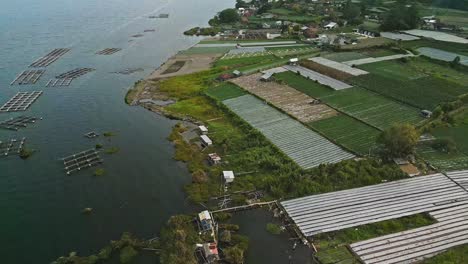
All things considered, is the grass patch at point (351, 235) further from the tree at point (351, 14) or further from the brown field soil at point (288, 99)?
the tree at point (351, 14)

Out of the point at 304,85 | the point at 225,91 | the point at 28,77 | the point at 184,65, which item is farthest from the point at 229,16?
the point at 28,77

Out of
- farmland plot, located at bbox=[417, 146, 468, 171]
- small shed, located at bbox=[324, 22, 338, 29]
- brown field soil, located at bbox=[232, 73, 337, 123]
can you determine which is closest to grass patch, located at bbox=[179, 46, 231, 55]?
brown field soil, located at bbox=[232, 73, 337, 123]

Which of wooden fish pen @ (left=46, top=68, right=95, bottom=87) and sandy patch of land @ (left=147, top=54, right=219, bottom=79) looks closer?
wooden fish pen @ (left=46, top=68, right=95, bottom=87)

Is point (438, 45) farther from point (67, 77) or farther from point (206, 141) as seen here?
point (67, 77)

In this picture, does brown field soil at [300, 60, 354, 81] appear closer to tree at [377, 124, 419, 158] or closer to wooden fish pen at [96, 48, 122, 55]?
tree at [377, 124, 419, 158]

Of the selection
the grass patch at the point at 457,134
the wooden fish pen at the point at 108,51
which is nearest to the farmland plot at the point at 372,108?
the grass patch at the point at 457,134

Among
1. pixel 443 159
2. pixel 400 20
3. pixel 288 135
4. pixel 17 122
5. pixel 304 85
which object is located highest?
pixel 400 20
